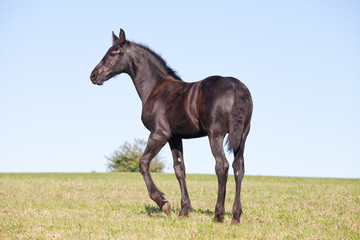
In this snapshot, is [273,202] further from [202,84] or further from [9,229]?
[9,229]

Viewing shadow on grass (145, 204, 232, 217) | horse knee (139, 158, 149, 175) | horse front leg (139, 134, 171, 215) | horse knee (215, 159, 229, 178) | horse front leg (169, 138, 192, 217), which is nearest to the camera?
horse knee (215, 159, 229, 178)

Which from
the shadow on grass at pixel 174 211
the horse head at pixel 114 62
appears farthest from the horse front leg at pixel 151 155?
the horse head at pixel 114 62

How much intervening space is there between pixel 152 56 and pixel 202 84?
2.04 meters

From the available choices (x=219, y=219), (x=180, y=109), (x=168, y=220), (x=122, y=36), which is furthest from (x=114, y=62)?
(x=219, y=219)

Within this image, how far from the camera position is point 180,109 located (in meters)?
8.40

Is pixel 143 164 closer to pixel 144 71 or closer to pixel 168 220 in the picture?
pixel 168 220

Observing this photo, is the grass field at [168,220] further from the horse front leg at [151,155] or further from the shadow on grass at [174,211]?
the horse front leg at [151,155]

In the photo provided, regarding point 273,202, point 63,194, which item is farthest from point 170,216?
point 63,194

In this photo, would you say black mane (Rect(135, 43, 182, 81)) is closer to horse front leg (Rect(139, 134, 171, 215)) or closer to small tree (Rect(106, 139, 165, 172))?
horse front leg (Rect(139, 134, 171, 215))

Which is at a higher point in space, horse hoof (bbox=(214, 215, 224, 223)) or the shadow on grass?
horse hoof (bbox=(214, 215, 224, 223))

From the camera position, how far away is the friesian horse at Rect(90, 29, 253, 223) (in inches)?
303

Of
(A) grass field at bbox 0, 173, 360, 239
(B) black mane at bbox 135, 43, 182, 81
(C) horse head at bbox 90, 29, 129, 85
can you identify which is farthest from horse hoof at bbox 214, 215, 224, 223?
(C) horse head at bbox 90, 29, 129, 85

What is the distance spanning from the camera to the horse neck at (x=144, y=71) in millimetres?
9508

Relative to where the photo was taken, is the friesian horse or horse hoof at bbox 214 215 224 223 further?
horse hoof at bbox 214 215 224 223
